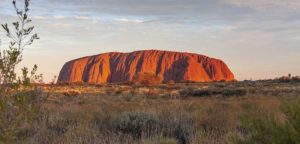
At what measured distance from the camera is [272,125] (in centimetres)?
496

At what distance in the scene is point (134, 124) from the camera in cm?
1016

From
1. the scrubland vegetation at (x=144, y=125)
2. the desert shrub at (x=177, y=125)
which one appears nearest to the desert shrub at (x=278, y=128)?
the scrubland vegetation at (x=144, y=125)

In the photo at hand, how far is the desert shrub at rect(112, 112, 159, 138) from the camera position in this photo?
32.8ft

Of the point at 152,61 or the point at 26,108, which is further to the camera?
the point at 152,61

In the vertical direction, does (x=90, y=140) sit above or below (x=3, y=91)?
below

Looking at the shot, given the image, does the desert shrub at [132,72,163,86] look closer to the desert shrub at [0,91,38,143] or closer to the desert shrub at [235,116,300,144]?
the desert shrub at [235,116,300,144]

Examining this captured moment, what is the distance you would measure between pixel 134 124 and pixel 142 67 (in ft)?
382

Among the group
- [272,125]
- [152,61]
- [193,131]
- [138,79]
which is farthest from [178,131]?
[152,61]

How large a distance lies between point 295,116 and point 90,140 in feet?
14.1

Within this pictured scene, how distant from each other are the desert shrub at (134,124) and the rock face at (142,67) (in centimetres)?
10946

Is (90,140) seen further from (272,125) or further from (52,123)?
(272,125)

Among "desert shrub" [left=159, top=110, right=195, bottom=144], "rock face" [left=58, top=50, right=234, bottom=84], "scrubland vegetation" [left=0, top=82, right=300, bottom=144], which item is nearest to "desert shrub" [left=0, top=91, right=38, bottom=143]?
"scrubland vegetation" [left=0, top=82, right=300, bottom=144]

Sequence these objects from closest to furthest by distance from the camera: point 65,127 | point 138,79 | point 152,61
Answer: point 65,127, point 138,79, point 152,61

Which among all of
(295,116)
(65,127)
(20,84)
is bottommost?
(65,127)
